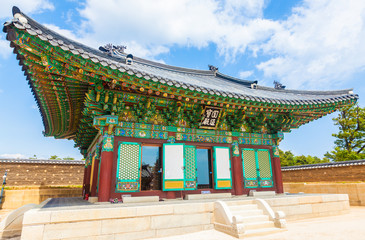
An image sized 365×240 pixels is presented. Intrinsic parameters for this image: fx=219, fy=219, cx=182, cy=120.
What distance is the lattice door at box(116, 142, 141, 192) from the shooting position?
7.23 metres

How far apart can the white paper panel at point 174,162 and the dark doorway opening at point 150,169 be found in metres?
1.70

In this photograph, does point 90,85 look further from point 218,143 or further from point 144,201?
point 218,143

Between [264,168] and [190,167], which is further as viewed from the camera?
[264,168]

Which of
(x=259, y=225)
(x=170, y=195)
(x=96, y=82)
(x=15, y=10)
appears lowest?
(x=259, y=225)

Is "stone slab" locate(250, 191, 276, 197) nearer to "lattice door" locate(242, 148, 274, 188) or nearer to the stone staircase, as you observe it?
"lattice door" locate(242, 148, 274, 188)

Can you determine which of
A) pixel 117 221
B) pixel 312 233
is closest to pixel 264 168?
pixel 312 233

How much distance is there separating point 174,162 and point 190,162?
71 cm

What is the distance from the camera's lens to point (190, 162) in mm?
8414

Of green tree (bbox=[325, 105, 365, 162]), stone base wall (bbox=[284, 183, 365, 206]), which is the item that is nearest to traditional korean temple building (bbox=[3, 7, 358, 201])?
stone base wall (bbox=[284, 183, 365, 206])

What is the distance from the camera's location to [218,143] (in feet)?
30.2

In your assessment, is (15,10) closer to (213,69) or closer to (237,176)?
(237,176)

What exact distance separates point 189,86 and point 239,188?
4821mm

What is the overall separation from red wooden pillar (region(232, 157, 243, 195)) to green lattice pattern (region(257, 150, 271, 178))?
1.18 m

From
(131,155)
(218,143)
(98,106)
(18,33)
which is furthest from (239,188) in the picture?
(18,33)
